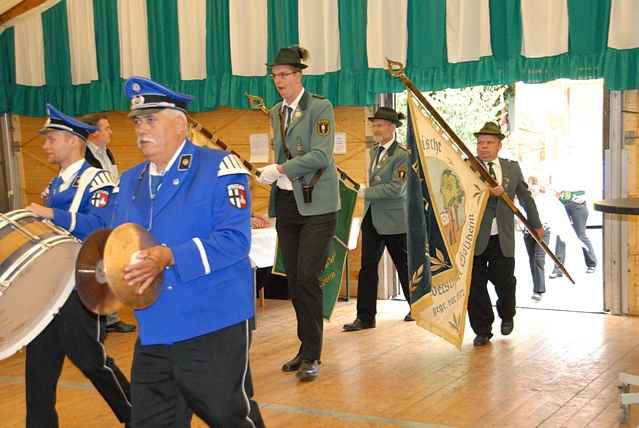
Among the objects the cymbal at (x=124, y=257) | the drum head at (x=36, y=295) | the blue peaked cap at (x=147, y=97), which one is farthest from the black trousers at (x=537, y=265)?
the cymbal at (x=124, y=257)

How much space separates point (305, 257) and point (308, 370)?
2.08ft

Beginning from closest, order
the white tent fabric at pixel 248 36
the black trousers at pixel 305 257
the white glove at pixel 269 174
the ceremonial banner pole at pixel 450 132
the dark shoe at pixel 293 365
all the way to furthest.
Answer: the white glove at pixel 269 174, the black trousers at pixel 305 257, the ceremonial banner pole at pixel 450 132, the dark shoe at pixel 293 365, the white tent fabric at pixel 248 36

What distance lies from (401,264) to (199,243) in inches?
140

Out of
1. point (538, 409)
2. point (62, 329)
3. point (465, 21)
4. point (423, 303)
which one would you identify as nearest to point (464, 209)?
point (423, 303)

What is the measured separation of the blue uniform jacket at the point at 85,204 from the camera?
9.94ft

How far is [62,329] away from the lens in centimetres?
299

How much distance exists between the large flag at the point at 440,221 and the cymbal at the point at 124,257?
8.50 ft

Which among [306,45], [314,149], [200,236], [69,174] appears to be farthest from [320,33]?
[200,236]

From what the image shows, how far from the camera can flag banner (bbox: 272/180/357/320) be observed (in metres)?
5.47

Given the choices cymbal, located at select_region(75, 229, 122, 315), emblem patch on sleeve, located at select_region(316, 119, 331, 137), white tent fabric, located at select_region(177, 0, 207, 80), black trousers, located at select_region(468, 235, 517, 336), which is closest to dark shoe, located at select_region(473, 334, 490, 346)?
black trousers, located at select_region(468, 235, 517, 336)

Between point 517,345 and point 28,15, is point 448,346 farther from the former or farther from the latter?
point 28,15

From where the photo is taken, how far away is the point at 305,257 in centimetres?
Result: 416

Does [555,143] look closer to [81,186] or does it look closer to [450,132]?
[450,132]

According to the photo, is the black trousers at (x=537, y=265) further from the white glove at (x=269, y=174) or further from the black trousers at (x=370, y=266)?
the white glove at (x=269, y=174)
